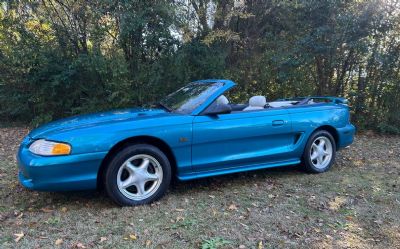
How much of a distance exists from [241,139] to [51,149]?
214cm

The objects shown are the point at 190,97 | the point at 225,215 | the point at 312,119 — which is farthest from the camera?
the point at 312,119

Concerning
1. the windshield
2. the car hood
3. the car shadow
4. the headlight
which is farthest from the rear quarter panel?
the headlight

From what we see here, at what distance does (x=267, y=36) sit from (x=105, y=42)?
3756 millimetres

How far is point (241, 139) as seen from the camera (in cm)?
468

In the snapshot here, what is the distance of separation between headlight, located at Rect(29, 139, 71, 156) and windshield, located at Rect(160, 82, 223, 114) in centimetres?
141

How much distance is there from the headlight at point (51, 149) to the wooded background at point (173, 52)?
14.8ft

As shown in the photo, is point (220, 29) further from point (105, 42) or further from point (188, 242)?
point (188, 242)

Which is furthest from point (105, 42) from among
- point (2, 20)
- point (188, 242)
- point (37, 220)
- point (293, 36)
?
point (188, 242)

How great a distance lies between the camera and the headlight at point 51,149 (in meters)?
3.79

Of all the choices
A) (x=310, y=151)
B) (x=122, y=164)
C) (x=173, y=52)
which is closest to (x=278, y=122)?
(x=310, y=151)

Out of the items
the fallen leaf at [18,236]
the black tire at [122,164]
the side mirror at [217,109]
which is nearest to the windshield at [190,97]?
the side mirror at [217,109]

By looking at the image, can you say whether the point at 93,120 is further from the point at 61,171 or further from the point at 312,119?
the point at 312,119

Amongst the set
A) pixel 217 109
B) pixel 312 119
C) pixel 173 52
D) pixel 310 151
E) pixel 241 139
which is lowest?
pixel 310 151

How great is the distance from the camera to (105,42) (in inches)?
336
